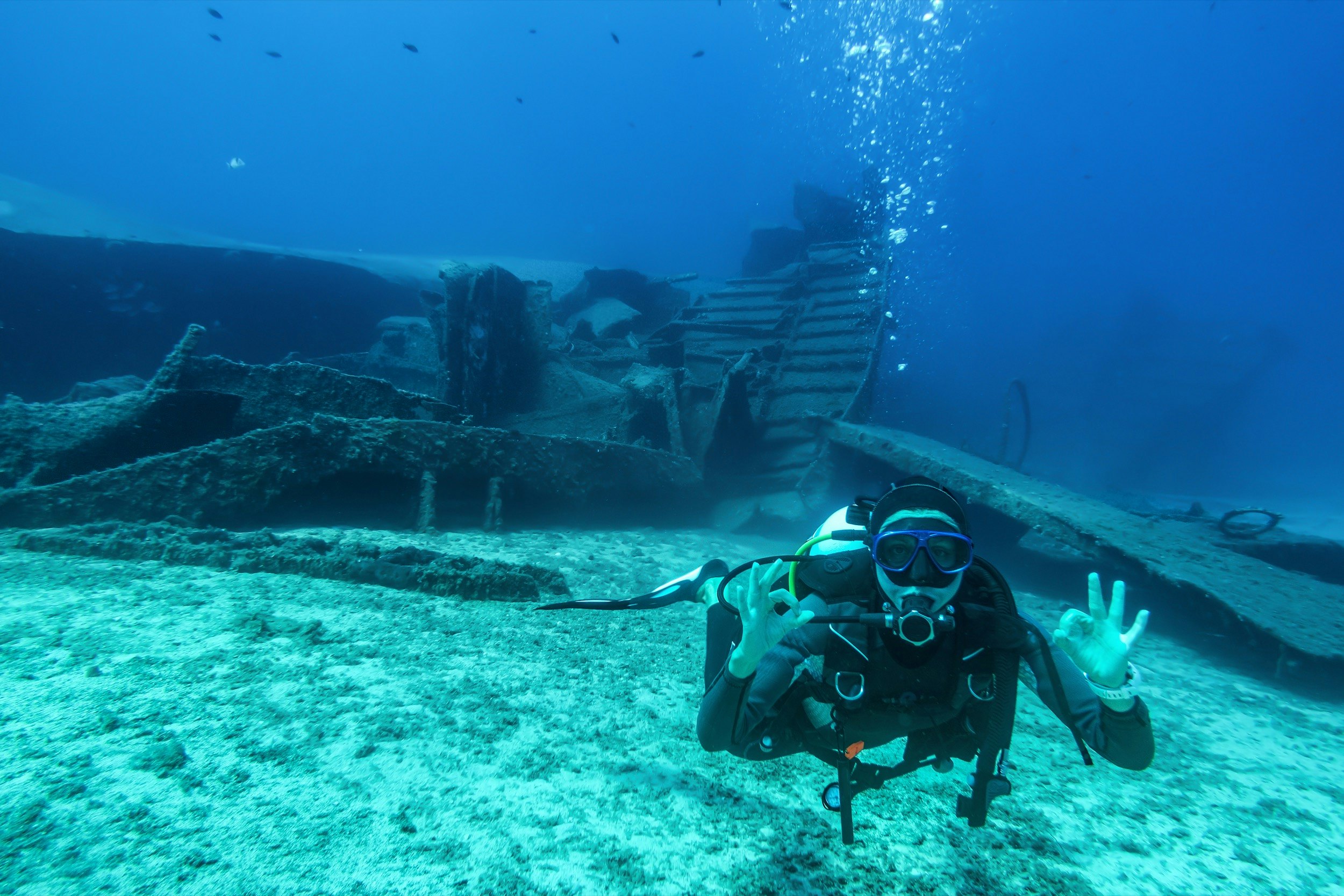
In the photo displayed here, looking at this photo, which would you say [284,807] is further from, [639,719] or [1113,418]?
[1113,418]

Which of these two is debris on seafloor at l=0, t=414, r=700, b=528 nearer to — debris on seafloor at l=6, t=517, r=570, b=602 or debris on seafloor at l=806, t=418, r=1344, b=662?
debris on seafloor at l=6, t=517, r=570, b=602

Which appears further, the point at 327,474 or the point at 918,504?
the point at 327,474

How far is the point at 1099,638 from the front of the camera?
6.38 feet

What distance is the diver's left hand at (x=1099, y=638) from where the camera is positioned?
6.14 ft

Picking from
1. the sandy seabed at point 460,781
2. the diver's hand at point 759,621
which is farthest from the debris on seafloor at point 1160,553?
the diver's hand at point 759,621

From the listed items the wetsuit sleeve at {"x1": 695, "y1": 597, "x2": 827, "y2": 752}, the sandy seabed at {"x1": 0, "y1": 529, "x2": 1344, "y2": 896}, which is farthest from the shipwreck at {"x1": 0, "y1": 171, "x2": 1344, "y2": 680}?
the wetsuit sleeve at {"x1": 695, "y1": 597, "x2": 827, "y2": 752}

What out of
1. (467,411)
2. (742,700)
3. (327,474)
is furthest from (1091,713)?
(467,411)

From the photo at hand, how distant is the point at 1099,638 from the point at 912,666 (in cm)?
65

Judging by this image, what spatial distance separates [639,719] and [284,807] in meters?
1.39

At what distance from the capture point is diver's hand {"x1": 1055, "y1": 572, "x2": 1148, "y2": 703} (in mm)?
1871

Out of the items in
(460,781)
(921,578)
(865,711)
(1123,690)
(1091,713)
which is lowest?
(460,781)

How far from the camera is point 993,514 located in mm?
7703

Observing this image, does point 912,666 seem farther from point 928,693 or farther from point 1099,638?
point 1099,638

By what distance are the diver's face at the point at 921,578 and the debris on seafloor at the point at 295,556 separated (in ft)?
8.09
